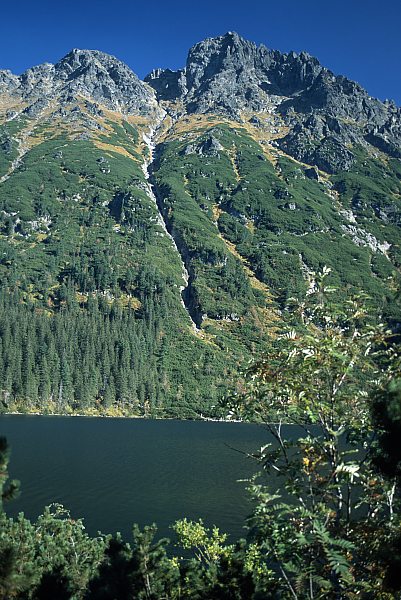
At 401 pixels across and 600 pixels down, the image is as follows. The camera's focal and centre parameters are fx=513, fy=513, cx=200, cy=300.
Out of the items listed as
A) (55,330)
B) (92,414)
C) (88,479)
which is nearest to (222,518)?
(88,479)

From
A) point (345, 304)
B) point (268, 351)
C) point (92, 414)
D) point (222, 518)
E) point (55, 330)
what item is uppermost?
point (55, 330)

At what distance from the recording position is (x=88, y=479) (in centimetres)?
6222

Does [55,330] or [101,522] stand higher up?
[55,330]

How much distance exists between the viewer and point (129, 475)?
213ft

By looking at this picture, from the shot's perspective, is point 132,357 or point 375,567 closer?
point 375,567

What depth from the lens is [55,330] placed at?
572 feet

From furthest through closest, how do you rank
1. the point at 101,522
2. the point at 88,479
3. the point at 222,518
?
the point at 88,479, the point at 222,518, the point at 101,522

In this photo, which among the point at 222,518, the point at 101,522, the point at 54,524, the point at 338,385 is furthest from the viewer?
the point at 222,518

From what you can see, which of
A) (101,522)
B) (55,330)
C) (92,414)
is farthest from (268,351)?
(55,330)

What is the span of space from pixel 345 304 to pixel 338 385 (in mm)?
1555

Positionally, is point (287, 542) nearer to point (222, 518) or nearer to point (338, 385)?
point (338, 385)

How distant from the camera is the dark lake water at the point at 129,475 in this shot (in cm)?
4738

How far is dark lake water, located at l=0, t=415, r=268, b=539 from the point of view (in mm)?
47375

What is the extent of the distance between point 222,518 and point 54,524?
31795mm
